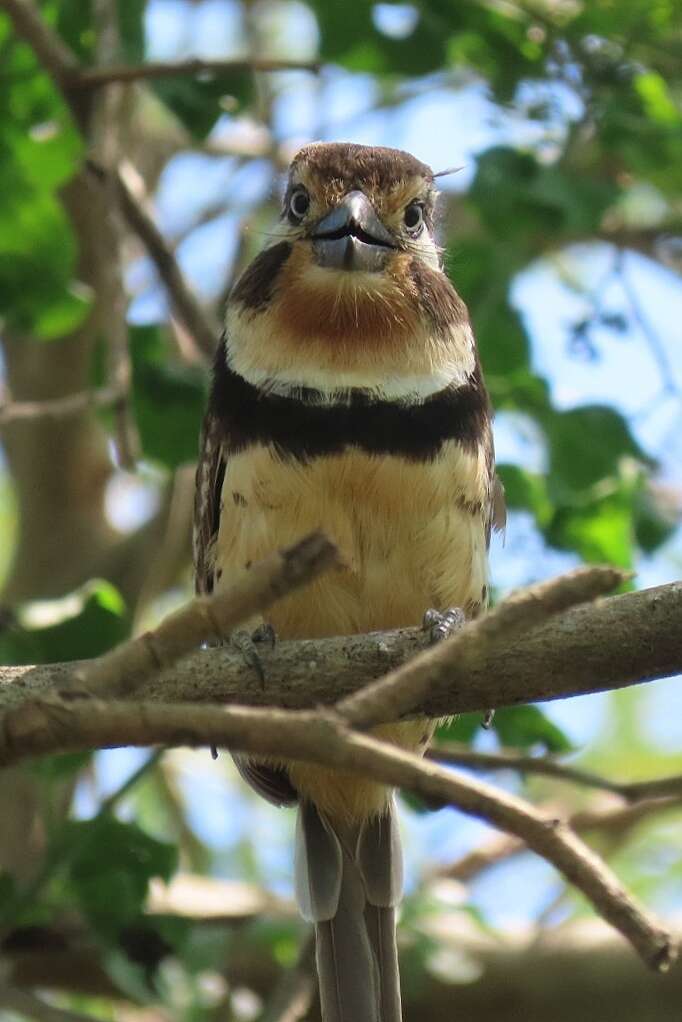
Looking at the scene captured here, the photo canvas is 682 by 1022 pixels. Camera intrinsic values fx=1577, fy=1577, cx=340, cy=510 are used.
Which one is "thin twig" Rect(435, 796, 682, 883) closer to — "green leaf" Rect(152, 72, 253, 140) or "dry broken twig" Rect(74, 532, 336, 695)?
"green leaf" Rect(152, 72, 253, 140)

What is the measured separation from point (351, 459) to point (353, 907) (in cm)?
125

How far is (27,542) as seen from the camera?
20.5 ft

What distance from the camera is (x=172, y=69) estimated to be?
444 centimetres

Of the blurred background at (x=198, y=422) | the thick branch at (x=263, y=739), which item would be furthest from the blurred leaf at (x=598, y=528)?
the thick branch at (x=263, y=739)

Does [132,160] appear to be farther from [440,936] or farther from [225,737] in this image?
[225,737]

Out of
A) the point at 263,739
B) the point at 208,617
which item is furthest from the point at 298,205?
the point at 263,739

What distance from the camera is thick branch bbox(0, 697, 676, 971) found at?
2047 millimetres

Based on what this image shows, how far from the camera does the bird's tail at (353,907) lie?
157 inches

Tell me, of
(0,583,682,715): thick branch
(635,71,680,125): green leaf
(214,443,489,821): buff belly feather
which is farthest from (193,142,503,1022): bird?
(635,71,680,125): green leaf

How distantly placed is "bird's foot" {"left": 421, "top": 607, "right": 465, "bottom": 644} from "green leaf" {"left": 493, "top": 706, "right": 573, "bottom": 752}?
2.97ft

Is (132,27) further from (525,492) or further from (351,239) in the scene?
(525,492)

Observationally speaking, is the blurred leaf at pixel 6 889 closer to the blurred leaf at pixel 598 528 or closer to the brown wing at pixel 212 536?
the brown wing at pixel 212 536

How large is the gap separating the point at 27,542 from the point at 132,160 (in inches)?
68.7

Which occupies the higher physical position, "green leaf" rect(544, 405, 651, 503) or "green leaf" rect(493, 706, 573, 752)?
"green leaf" rect(544, 405, 651, 503)
